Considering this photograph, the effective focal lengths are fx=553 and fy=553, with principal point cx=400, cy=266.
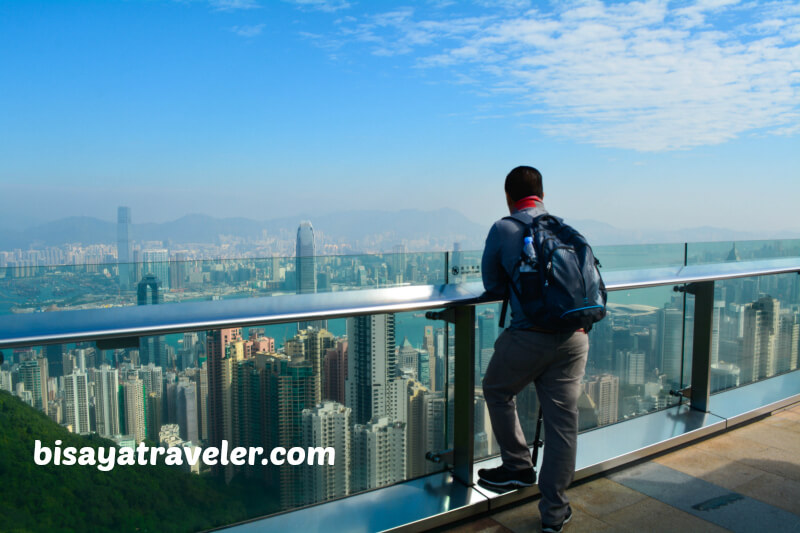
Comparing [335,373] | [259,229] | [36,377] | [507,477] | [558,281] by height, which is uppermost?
[259,229]

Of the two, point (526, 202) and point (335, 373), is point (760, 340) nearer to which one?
point (526, 202)

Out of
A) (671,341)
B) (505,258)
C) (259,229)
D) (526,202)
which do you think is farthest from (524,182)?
(259,229)

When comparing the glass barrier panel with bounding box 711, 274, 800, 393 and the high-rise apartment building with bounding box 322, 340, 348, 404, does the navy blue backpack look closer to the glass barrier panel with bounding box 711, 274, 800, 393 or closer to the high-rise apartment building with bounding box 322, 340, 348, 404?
the high-rise apartment building with bounding box 322, 340, 348, 404

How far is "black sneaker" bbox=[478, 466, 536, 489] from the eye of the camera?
271cm

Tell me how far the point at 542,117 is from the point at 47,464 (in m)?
63.9

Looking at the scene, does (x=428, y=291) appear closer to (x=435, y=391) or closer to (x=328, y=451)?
(x=435, y=391)

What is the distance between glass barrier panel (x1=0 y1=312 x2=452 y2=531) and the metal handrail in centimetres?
8

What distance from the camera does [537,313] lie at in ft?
7.63

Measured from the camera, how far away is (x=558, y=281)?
229 cm

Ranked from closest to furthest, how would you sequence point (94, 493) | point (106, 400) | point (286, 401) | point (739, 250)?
point (106, 400) → point (94, 493) → point (286, 401) → point (739, 250)

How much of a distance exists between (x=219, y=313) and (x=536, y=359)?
4.44 ft

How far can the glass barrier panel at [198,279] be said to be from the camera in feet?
6.44

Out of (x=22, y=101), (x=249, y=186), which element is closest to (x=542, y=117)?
(x=249, y=186)

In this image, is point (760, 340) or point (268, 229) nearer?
point (760, 340)
